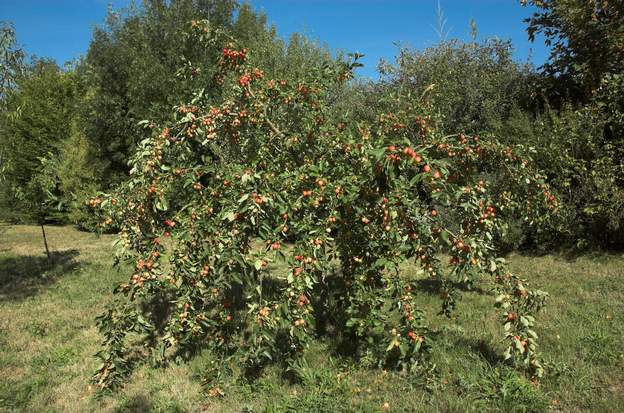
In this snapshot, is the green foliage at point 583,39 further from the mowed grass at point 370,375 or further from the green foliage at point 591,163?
the mowed grass at point 370,375

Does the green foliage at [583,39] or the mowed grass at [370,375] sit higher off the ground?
the green foliage at [583,39]

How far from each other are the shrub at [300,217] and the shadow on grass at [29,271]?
460cm

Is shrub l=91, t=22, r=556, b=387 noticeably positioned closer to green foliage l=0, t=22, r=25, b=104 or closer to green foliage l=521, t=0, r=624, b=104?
green foliage l=0, t=22, r=25, b=104

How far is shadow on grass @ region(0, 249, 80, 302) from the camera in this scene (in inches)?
293

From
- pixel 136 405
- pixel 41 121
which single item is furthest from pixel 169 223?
pixel 41 121

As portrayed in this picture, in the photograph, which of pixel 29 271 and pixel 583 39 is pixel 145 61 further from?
pixel 583 39

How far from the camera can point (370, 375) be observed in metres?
3.96

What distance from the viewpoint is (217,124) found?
405cm

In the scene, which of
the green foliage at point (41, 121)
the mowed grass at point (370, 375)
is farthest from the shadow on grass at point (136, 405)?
the green foliage at point (41, 121)

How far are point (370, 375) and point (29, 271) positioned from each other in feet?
26.2

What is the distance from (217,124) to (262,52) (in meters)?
9.38

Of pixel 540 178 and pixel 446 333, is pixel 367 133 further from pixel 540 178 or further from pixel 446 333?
pixel 446 333

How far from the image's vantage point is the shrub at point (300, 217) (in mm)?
3371

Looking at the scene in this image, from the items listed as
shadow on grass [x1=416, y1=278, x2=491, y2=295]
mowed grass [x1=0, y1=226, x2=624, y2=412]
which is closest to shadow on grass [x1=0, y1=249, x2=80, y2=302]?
mowed grass [x1=0, y1=226, x2=624, y2=412]
